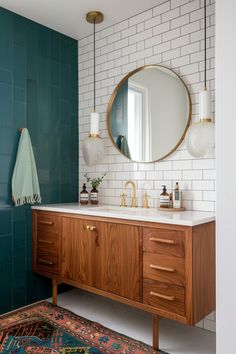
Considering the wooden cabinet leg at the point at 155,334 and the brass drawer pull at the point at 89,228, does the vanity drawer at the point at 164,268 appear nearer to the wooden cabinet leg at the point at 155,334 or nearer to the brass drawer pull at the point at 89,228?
the wooden cabinet leg at the point at 155,334

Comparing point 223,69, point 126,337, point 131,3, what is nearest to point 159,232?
point 126,337

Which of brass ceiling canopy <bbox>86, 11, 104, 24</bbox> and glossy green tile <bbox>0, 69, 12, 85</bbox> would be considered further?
brass ceiling canopy <bbox>86, 11, 104, 24</bbox>

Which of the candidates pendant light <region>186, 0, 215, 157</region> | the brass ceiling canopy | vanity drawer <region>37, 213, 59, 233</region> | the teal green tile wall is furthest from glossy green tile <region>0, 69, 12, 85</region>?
pendant light <region>186, 0, 215, 157</region>

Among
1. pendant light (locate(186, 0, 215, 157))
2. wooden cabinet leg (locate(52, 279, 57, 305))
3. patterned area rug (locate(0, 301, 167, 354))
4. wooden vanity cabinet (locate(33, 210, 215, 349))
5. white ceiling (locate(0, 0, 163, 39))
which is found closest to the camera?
wooden vanity cabinet (locate(33, 210, 215, 349))

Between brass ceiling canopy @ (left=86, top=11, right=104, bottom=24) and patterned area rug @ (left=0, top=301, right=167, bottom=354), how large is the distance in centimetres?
272

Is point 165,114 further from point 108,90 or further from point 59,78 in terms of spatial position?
point 59,78

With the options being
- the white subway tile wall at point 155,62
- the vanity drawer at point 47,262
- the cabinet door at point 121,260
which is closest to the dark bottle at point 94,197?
the white subway tile wall at point 155,62

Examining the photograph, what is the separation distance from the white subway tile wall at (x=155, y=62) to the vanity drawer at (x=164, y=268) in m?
0.64

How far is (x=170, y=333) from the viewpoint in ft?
8.05

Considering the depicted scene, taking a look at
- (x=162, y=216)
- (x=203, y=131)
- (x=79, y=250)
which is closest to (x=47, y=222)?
(x=79, y=250)

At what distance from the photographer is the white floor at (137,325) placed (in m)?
2.27

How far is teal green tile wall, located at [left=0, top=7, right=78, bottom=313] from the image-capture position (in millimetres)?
2863

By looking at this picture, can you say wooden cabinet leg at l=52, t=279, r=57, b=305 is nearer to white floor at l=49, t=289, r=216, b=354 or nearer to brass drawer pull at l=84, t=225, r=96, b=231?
white floor at l=49, t=289, r=216, b=354

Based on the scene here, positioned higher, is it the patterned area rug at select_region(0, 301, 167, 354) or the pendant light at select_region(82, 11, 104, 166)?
the pendant light at select_region(82, 11, 104, 166)
